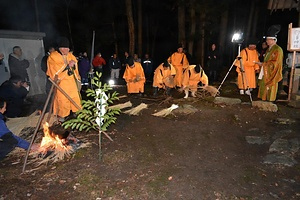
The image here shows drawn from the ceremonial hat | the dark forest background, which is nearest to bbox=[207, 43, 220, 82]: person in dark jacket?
the ceremonial hat

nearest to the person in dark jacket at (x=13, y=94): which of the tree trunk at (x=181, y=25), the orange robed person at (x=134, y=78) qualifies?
the orange robed person at (x=134, y=78)

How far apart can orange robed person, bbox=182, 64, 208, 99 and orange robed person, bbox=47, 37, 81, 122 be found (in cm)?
434

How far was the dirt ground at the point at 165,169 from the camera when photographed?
3.39 m

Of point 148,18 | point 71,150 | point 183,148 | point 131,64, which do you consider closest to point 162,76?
point 131,64

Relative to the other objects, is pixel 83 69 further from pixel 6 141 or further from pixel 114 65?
pixel 6 141

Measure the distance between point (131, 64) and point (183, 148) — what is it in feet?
17.3

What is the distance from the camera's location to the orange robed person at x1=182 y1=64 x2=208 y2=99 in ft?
29.1

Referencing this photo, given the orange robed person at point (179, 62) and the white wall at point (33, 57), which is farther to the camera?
the orange robed person at point (179, 62)

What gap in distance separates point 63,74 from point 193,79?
4.83 meters

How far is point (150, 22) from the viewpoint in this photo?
1139 inches

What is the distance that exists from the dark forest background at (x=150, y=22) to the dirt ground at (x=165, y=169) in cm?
1148

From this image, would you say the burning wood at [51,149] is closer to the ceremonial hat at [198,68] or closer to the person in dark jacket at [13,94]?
the person in dark jacket at [13,94]

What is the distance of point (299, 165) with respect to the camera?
4.07 meters

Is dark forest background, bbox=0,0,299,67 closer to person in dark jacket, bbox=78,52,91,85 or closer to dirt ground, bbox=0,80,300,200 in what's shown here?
person in dark jacket, bbox=78,52,91,85
